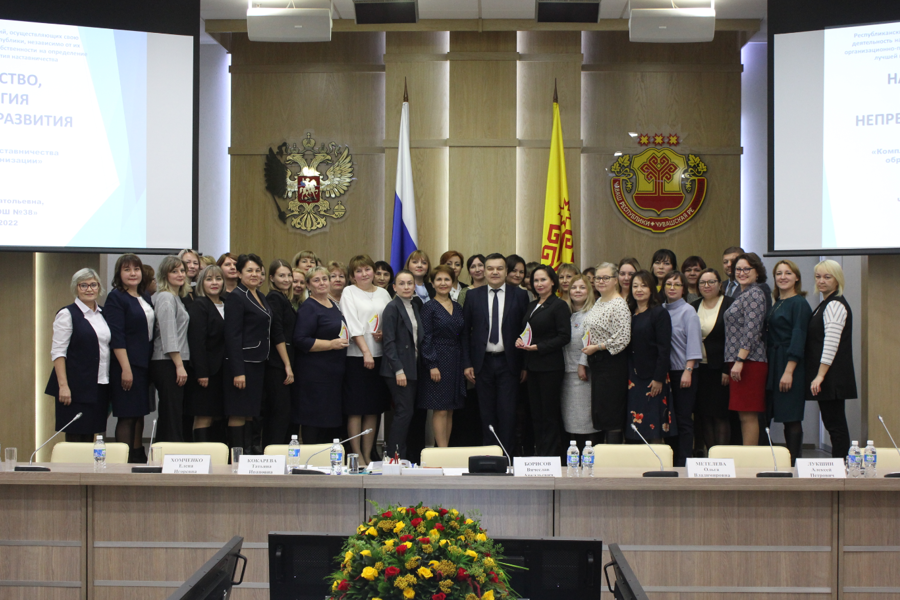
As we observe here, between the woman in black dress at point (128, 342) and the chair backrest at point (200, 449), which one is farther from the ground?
the woman in black dress at point (128, 342)

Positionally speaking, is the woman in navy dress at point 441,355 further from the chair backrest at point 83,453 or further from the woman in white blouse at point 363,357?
the chair backrest at point 83,453

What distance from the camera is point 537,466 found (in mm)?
3121

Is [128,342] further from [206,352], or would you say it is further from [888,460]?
[888,460]

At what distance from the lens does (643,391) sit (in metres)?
4.88

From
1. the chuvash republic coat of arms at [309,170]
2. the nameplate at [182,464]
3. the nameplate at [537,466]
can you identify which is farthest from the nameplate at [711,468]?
the chuvash republic coat of arms at [309,170]

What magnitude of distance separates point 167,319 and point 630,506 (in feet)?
10.4

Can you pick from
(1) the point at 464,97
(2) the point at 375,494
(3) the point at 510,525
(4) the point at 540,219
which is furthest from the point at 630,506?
(1) the point at 464,97

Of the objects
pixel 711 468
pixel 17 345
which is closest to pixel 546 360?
pixel 711 468

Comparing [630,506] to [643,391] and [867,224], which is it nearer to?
[643,391]

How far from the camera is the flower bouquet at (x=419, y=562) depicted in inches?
62.6

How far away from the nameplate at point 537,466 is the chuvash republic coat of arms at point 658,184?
469 cm

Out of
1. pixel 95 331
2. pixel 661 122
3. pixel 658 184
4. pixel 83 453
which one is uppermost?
pixel 661 122

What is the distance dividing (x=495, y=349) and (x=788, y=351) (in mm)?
1854

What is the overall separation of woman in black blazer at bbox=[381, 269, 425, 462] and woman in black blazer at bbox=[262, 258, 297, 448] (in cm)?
63
